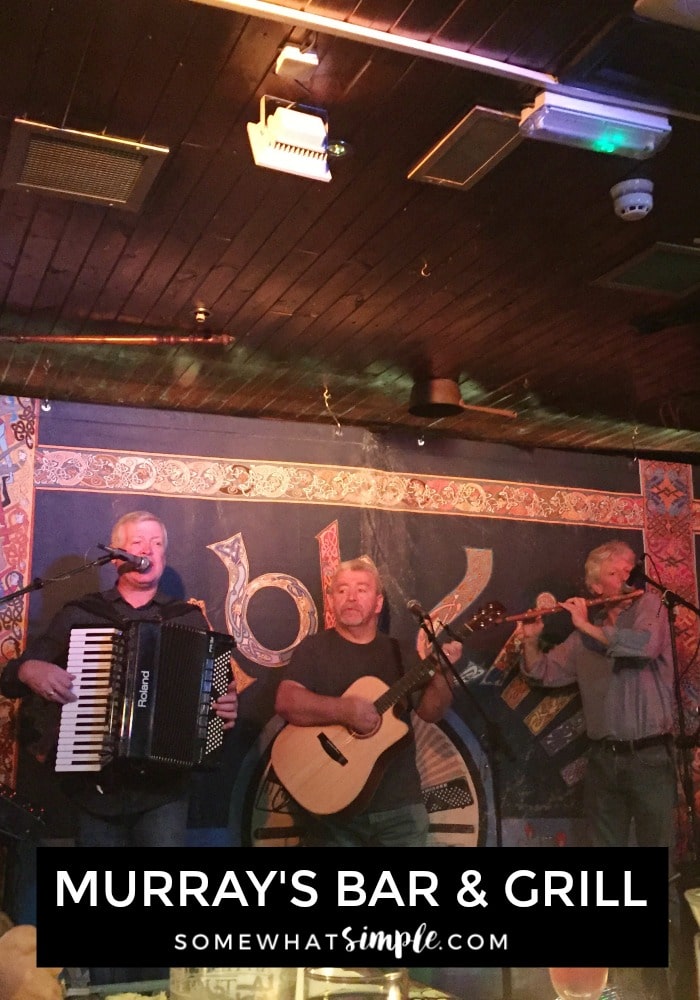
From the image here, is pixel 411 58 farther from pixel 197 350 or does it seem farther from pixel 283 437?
pixel 283 437

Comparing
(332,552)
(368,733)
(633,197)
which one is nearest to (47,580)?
(332,552)

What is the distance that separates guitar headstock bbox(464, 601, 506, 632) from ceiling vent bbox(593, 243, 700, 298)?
1943 millimetres

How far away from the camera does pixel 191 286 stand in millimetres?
3430

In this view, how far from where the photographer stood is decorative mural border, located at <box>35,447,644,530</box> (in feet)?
14.6

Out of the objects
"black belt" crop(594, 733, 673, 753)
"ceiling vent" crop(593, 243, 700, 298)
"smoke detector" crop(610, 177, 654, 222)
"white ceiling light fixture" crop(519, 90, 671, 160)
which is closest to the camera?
"white ceiling light fixture" crop(519, 90, 671, 160)

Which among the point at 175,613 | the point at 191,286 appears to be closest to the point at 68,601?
the point at 175,613

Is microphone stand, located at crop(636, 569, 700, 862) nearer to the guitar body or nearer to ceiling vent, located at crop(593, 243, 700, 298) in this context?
the guitar body

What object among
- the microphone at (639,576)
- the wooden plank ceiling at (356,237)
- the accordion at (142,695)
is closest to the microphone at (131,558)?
the accordion at (142,695)

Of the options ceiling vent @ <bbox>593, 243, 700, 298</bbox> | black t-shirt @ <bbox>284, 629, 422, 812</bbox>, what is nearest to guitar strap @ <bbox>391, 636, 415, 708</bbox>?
black t-shirt @ <bbox>284, 629, 422, 812</bbox>

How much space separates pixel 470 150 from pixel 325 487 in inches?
95.7

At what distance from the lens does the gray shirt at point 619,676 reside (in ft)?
16.2

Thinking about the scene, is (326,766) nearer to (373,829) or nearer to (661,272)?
(373,829)

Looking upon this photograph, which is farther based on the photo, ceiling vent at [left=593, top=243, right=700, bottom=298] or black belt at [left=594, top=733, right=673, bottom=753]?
black belt at [left=594, top=733, right=673, bottom=753]

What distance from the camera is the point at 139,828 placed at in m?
4.17
